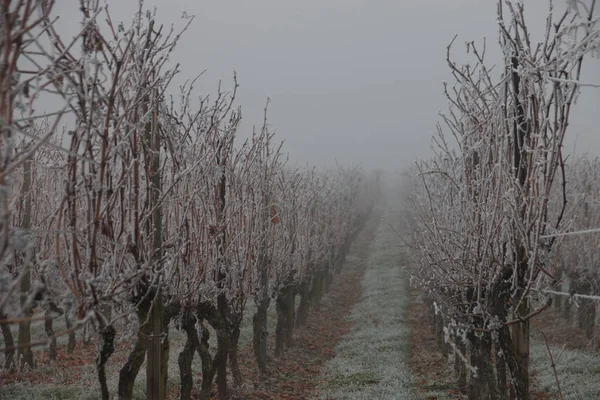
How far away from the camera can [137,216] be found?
4.62 meters

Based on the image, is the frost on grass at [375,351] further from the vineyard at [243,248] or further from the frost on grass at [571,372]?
the frost on grass at [571,372]

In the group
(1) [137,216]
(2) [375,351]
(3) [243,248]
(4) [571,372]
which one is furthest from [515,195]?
(2) [375,351]

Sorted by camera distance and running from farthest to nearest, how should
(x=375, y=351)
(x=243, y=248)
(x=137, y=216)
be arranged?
(x=375, y=351) → (x=243, y=248) → (x=137, y=216)

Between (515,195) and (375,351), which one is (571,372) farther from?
(515,195)

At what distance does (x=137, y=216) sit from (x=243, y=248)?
4449 mm

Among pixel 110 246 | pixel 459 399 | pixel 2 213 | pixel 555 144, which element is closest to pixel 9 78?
pixel 2 213

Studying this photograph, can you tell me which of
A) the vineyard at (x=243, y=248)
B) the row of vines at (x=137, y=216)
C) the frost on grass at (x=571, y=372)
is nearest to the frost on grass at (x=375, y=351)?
the vineyard at (x=243, y=248)

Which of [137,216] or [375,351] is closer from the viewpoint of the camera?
[137,216]

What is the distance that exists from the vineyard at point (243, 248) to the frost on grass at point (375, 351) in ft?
0.23

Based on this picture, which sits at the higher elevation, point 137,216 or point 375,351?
point 137,216

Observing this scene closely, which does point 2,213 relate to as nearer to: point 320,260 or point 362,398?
point 362,398

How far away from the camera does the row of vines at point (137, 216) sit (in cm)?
296

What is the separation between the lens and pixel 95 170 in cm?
386

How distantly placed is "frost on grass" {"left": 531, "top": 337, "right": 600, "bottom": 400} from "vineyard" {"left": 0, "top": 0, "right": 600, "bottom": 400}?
0.23 ft
